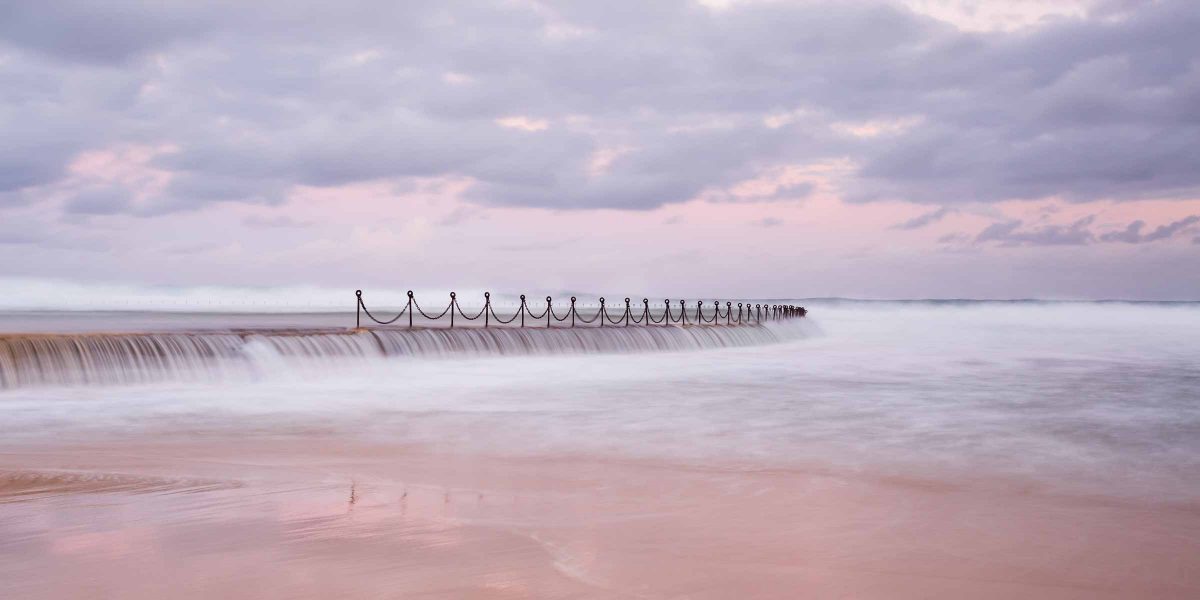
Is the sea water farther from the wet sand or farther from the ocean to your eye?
the wet sand

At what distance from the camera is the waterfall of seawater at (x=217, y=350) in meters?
14.0

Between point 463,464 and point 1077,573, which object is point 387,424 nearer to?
point 463,464

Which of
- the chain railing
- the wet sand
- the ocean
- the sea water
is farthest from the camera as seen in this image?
the chain railing

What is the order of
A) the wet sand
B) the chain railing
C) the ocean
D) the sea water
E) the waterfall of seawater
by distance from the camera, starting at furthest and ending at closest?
1. the chain railing
2. the waterfall of seawater
3. the sea water
4. the ocean
5. the wet sand

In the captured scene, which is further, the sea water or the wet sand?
the sea water

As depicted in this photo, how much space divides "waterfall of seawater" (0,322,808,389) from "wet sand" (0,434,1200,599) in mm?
7352

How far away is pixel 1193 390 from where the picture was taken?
53.4ft

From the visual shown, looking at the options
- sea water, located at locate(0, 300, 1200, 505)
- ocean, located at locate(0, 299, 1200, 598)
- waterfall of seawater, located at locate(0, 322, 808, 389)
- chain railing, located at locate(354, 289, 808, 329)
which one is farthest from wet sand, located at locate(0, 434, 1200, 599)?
chain railing, located at locate(354, 289, 808, 329)

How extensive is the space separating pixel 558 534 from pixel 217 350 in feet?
41.1

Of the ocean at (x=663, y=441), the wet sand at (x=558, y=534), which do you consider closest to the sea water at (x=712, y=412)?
the ocean at (x=663, y=441)

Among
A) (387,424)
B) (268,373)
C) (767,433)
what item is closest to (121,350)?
(268,373)

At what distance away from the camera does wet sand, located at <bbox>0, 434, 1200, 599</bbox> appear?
13.5 ft

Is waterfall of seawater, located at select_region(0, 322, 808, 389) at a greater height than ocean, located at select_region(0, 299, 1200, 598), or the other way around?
waterfall of seawater, located at select_region(0, 322, 808, 389)

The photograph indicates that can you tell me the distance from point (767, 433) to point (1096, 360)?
18273mm
